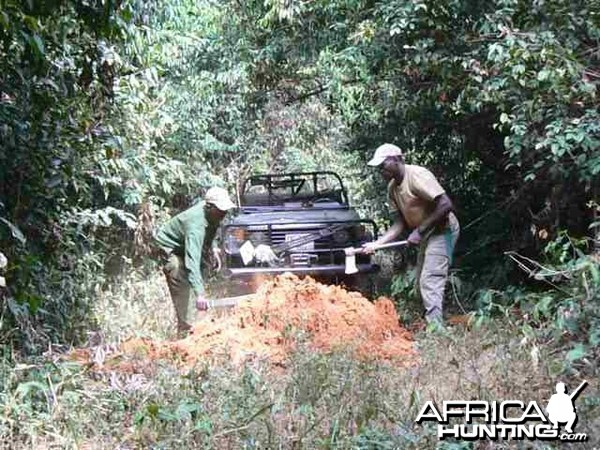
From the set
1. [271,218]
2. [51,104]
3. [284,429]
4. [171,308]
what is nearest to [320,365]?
[284,429]

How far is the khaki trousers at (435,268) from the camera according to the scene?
7105 millimetres

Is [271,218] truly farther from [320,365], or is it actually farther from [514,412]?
[514,412]

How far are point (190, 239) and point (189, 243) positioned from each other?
42 mm

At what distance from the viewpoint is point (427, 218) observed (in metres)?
7.18

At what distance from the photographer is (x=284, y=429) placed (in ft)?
14.0

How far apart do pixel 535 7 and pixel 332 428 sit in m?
4.42

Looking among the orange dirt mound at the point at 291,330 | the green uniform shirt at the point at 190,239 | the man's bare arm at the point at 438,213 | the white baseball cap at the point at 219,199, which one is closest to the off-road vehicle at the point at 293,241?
the green uniform shirt at the point at 190,239

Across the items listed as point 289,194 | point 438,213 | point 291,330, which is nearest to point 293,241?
point 289,194

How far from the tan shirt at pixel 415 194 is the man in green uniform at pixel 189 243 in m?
1.49

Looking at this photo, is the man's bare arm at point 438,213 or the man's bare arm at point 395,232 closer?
the man's bare arm at point 438,213

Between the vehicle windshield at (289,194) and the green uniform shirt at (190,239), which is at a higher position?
the vehicle windshield at (289,194)

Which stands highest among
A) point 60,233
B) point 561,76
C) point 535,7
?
point 535,7

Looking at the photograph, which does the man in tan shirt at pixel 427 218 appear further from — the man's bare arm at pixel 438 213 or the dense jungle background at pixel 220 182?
the dense jungle background at pixel 220 182

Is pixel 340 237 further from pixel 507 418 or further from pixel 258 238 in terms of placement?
pixel 507 418
